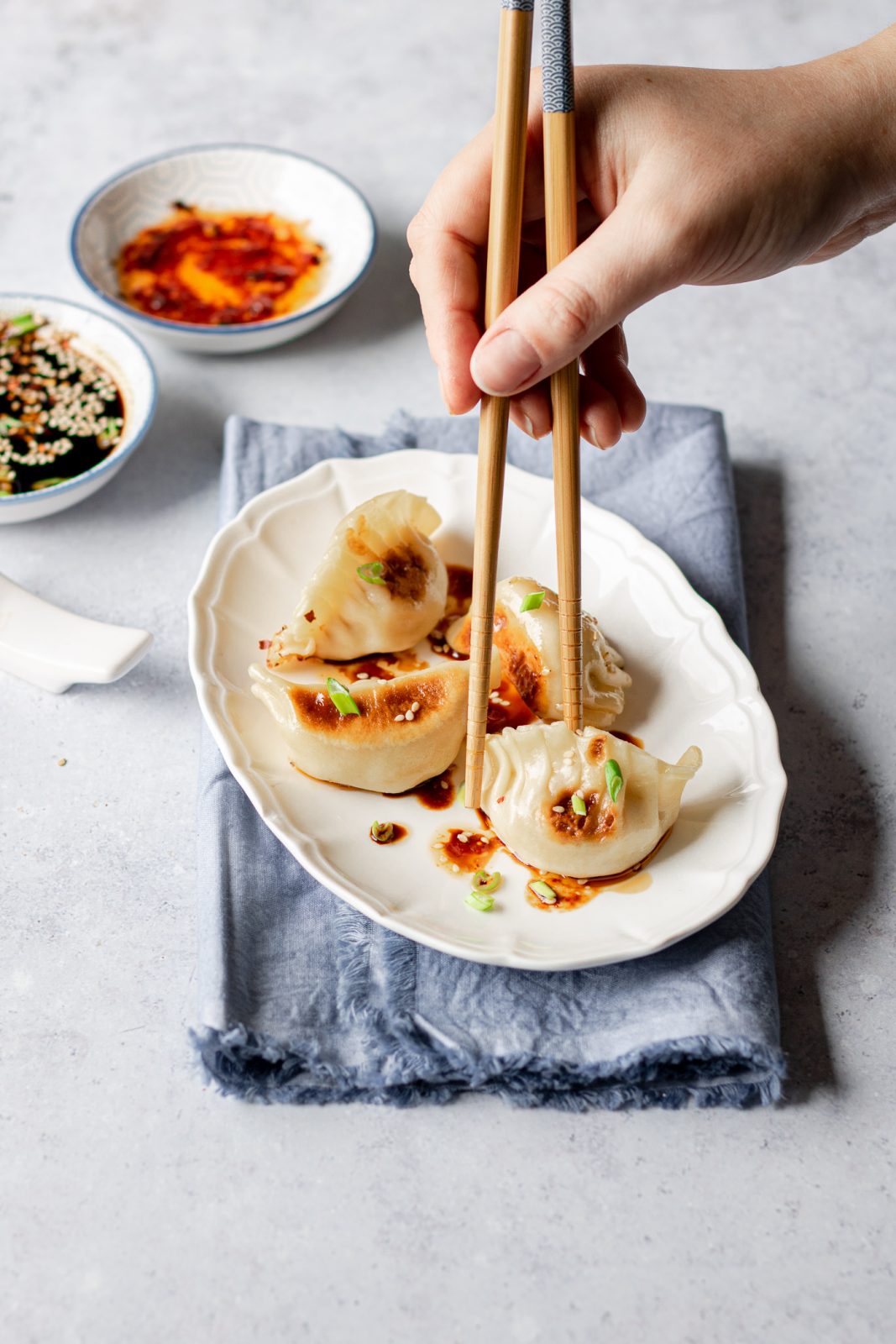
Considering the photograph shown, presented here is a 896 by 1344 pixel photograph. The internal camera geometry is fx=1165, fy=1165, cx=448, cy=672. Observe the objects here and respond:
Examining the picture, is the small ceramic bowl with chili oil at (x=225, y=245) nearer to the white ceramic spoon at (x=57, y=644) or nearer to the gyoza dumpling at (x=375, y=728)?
the white ceramic spoon at (x=57, y=644)

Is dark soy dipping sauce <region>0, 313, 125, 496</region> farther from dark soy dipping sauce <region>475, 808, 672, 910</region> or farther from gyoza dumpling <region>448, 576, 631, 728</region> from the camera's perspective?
dark soy dipping sauce <region>475, 808, 672, 910</region>

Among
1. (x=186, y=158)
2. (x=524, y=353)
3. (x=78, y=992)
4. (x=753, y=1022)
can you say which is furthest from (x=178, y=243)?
(x=753, y=1022)

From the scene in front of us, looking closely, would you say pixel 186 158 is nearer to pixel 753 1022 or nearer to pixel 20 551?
pixel 20 551

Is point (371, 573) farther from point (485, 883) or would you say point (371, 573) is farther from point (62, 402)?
point (62, 402)

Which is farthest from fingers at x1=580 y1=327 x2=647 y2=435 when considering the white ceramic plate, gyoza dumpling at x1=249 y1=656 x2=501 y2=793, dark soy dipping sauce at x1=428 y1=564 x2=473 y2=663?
gyoza dumpling at x1=249 y1=656 x2=501 y2=793

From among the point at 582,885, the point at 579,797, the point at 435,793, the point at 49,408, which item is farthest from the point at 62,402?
the point at 582,885
